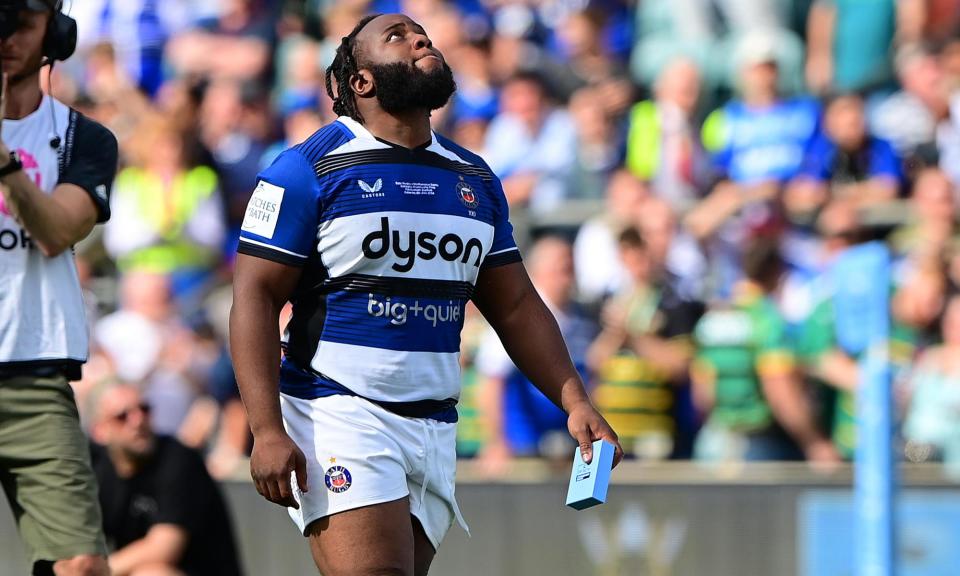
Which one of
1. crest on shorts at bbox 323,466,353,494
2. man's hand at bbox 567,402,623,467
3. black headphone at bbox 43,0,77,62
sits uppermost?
black headphone at bbox 43,0,77,62

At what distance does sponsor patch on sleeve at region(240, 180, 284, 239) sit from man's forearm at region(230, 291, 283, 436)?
184mm

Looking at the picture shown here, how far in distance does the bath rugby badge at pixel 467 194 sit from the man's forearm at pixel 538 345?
41 centimetres

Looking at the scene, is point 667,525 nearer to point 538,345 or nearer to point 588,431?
point 538,345

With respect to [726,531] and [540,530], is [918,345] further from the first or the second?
[540,530]

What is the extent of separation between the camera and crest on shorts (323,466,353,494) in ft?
15.3

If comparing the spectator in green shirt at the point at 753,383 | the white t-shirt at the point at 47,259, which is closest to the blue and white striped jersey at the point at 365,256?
the white t-shirt at the point at 47,259

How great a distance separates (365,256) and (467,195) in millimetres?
409

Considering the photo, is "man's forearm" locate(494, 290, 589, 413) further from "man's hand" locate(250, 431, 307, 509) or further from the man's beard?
"man's hand" locate(250, 431, 307, 509)

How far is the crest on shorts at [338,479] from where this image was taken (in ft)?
15.3

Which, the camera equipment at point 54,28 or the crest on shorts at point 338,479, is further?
the camera equipment at point 54,28

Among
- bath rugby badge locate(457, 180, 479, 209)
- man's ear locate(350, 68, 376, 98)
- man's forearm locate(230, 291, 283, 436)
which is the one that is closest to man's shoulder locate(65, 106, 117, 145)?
man's ear locate(350, 68, 376, 98)

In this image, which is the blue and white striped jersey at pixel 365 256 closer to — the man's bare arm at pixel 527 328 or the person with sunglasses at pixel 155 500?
the man's bare arm at pixel 527 328

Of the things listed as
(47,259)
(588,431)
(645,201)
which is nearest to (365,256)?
(588,431)

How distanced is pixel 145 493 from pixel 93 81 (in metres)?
5.46
